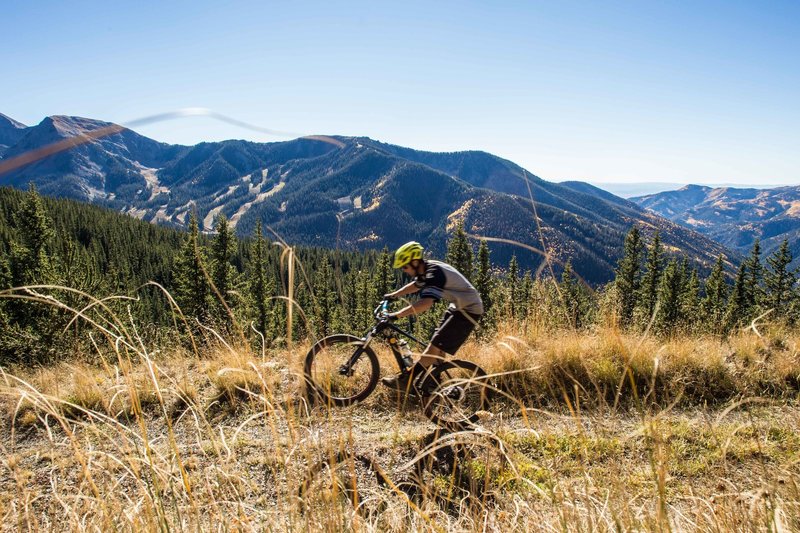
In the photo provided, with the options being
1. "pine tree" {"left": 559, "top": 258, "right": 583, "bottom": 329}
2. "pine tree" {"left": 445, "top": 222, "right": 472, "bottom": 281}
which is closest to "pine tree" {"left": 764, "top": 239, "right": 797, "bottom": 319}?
"pine tree" {"left": 445, "top": 222, "right": 472, "bottom": 281}

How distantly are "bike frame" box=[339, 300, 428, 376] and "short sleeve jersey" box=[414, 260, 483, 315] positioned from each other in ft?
2.46

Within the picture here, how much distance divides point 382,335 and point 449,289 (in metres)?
1.40

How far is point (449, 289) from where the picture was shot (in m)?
5.74

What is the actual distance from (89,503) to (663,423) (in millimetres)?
5812

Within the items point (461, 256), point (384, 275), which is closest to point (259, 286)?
point (384, 275)

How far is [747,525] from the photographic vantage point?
201 cm

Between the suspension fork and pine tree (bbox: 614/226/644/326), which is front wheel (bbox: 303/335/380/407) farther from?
pine tree (bbox: 614/226/644/326)

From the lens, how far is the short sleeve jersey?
224 inches

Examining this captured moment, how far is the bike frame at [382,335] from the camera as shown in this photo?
243 inches

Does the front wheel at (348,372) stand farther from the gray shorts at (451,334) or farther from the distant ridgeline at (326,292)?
the gray shorts at (451,334)

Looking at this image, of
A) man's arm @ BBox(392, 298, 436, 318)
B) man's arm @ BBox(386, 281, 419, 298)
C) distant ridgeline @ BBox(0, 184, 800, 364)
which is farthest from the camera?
distant ridgeline @ BBox(0, 184, 800, 364)

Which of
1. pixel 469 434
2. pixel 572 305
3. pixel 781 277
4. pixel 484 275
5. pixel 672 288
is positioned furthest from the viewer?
pixel 781 277

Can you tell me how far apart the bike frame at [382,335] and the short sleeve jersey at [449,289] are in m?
0.75

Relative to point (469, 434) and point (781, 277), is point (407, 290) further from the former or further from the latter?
point (781, 277)
